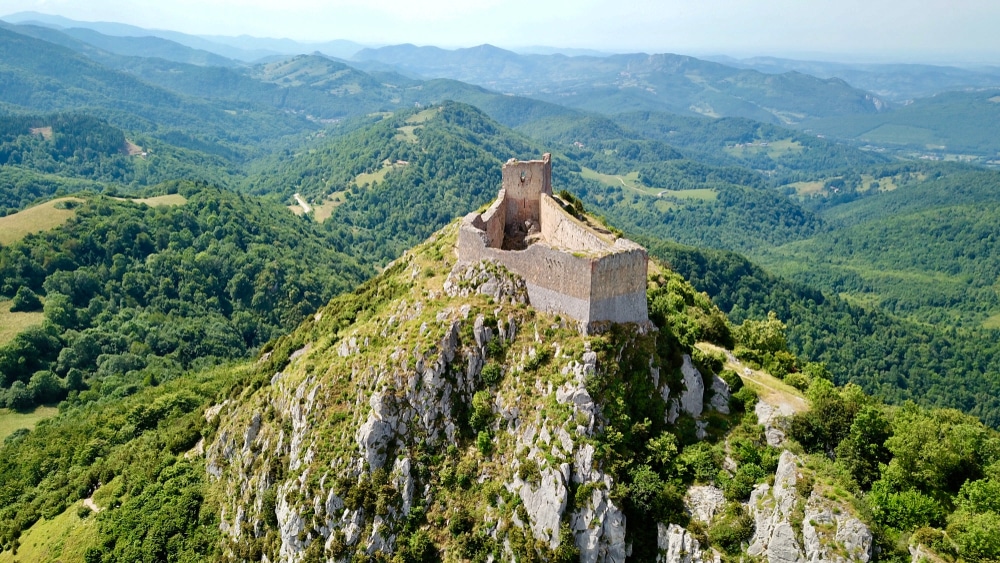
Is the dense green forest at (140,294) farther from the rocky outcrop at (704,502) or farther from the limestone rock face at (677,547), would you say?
the rocky outcrop at (704,502)

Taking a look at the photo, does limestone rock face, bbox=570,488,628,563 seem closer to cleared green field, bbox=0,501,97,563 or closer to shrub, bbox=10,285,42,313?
cleared green field, bbox=0,501,97,563

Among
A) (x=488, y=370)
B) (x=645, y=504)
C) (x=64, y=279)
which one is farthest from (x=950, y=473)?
(x=64, y=279)

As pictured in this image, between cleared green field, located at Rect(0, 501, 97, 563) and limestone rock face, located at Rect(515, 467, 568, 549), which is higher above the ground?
limestone rock face, located at Rect(515, 467, 568, 549)

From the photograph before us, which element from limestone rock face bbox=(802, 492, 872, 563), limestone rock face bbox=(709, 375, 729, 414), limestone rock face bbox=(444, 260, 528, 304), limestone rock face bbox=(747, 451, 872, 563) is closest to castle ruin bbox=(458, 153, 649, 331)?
limestone rock face bbox=(444, 260, 528, 304)

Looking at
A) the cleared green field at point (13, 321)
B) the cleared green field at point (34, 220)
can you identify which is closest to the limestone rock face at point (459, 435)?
the cleared green field at point (13, 321)

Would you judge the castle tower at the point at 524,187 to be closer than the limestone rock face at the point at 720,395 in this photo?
No

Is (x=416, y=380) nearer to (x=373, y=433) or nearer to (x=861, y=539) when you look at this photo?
(x=373, y=433)

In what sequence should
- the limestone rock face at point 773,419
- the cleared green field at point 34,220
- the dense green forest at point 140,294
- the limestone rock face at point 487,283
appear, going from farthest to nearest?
the cleared green field at point 34,220
the dense green forest at point 140,294
the limestone rock face at point 487,283
the limestone rock face at point 773,419

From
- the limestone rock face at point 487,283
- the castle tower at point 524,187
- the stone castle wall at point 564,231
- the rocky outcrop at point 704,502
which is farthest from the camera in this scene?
the castle tower at point 524,187
